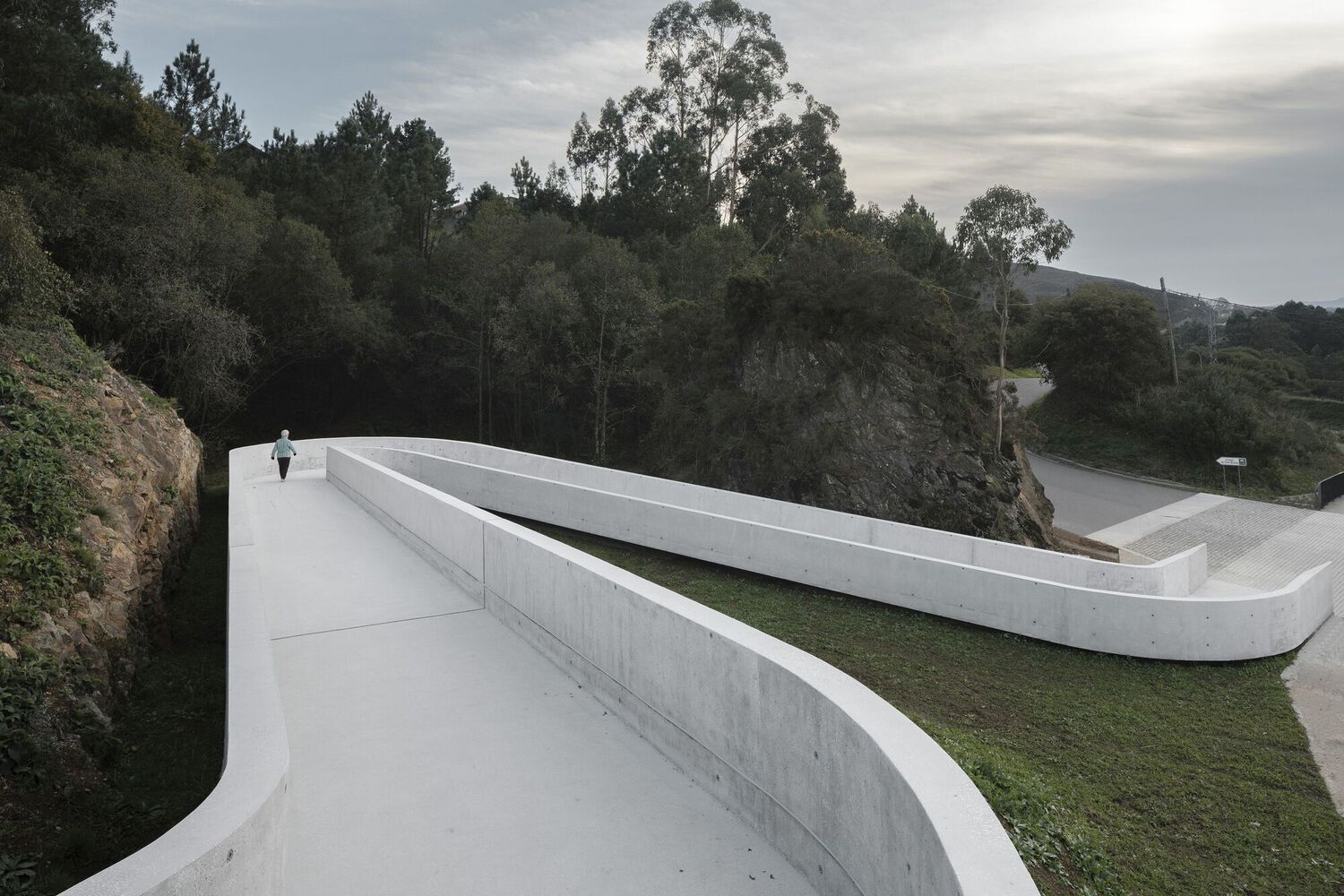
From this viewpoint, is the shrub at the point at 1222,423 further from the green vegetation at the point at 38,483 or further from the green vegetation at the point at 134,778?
the green vegetation at the point at 38,483

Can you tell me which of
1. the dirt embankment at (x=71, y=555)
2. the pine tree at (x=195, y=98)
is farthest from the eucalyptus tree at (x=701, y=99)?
the dirt embankment at (x=71, y=555)

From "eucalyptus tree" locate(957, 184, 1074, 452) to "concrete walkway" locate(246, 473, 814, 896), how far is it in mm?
19803

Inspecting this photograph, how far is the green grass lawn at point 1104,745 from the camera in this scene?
4730 millimetres

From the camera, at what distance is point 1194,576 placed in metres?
13.1

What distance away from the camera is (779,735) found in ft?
13.7

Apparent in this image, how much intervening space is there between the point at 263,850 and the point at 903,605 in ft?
25.0

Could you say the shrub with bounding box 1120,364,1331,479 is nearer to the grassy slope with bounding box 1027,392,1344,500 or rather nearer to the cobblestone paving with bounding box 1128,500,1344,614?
the grassy slope with bounding box 1027,392,1344,500

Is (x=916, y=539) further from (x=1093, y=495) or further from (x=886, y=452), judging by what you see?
(x=1093, y=495)

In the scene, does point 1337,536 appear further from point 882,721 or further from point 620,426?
point 882,721

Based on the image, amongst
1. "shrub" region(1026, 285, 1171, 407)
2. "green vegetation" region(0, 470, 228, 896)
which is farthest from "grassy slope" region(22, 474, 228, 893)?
"shrub" region(1026, 285, 1171, 407)

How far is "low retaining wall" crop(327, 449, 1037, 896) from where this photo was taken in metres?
3.00

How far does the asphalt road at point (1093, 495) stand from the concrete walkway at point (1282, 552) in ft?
2.45

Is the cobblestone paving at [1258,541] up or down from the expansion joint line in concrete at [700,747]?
down

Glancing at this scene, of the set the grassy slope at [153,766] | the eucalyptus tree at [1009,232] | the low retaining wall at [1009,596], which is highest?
the eucalyptus tree at [1009,232]
